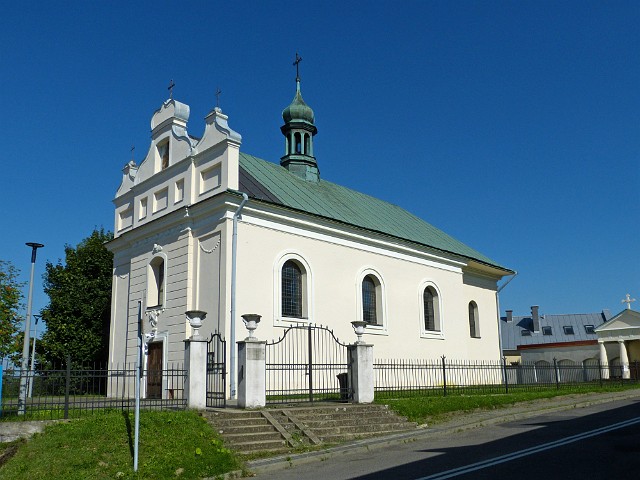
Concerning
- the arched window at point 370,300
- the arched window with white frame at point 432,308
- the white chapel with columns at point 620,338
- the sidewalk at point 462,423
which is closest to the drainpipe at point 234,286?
the sidewalk at point 462,423

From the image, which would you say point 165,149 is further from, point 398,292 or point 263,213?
point 398,292

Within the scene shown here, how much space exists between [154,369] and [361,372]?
8462mm

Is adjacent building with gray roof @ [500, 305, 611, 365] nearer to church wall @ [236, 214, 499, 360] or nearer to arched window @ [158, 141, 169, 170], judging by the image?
church wall @ [236, 214, 499, 360]

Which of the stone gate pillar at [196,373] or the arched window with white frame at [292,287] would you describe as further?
the arched window with white frame at [292,287]

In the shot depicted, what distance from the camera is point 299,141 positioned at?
2839 cm

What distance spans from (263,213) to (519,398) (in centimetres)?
1024

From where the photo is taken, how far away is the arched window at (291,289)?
2112 centimetres

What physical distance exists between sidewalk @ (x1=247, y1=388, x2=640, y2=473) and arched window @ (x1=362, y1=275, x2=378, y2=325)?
696cm

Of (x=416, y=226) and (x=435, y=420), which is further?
(x=416, y=226)

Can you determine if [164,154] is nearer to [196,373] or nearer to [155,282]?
[155,282]

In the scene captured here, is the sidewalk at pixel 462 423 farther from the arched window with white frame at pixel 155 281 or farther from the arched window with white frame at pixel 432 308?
the arched window with white frame at pixel 155 281

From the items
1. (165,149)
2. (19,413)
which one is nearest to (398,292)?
(165,149)

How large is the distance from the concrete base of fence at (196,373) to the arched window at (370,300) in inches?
433

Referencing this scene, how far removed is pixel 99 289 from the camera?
28734 mm
